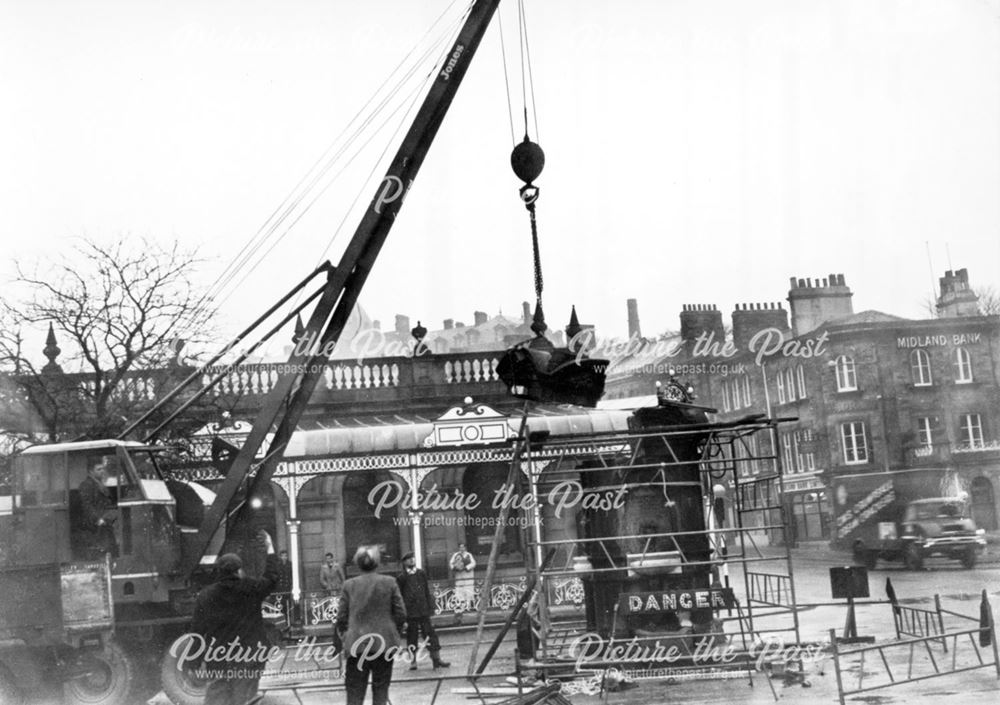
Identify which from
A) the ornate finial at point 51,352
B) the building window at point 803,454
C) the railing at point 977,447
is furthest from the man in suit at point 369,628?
the railing at point 977,447

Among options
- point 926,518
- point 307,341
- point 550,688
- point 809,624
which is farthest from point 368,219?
point 926,518

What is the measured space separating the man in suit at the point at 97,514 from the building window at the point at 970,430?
4098 cm

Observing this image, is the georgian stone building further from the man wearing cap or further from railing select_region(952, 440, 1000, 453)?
the man wearing cap

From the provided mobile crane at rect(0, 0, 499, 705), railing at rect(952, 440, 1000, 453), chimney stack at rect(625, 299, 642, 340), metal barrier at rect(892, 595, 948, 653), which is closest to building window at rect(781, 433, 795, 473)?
railing at rect(952, 440, 1000, 453)

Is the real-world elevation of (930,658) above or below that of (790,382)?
below

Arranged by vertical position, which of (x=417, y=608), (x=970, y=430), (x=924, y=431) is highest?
(x=924, y=431)

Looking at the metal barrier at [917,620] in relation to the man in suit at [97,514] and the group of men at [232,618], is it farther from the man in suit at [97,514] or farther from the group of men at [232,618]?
the man in suit at [97,514]

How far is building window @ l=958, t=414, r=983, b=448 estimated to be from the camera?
45844mm

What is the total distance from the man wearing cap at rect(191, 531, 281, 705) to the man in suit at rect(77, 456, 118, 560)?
7.98 feet

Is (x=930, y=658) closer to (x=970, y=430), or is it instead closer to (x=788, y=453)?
(x=970, y=430)

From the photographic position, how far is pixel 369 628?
10172mm

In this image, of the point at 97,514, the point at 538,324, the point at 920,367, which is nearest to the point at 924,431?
the point at 920,367

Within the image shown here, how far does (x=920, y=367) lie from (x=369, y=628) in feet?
137

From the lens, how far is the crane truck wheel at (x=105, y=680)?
12.8m
